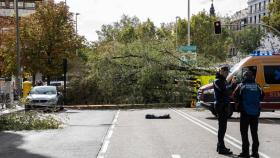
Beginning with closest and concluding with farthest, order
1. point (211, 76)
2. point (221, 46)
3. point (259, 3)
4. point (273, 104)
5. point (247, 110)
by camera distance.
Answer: point (247, 110) < point (273, 104) < point (211, 76) < point (221, 46) < point (259, 3)

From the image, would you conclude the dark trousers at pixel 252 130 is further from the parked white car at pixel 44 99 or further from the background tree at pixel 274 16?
the background tree at pixel 274 16

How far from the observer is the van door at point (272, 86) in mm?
22906

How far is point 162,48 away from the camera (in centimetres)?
3644

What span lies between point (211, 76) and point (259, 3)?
317 feet

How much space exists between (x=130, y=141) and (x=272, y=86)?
399 inches

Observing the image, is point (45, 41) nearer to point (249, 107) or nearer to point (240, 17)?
point (249, 107)

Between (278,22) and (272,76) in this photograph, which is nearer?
(272,76)

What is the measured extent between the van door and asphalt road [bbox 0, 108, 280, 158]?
263cm

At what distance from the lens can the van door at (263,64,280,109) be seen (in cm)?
2291

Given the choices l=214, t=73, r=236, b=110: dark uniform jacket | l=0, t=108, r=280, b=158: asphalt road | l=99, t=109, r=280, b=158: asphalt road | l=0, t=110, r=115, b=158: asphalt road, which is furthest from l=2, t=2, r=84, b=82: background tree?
l=214, t=73, r=236, b=110: dark uniform jacket

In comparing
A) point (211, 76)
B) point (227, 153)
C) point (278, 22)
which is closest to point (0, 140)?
point (227, 153)

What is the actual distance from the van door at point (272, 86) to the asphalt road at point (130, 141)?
263 centimetres

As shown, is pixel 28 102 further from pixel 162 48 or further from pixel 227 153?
pixel 227 153

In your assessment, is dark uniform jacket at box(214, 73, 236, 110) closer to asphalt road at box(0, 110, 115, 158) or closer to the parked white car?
asphalt road at box(0, 110, 115, 158)
